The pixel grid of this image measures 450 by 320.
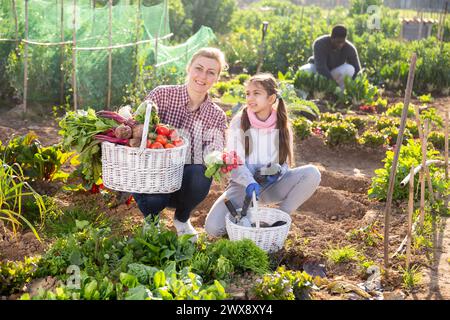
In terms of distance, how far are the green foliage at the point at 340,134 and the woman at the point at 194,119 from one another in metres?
2.70

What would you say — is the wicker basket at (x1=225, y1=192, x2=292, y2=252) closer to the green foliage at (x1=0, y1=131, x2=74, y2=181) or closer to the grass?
the grass

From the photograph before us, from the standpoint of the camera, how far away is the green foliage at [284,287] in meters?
3.29

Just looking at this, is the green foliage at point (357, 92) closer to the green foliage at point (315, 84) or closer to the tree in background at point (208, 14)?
the green foliage at point (315, 84)

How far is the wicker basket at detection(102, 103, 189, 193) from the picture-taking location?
3881mm

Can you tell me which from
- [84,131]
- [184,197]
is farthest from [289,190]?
[84,131]

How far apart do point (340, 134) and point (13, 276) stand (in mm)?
4332

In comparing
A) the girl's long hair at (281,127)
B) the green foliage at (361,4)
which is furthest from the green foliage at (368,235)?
the green foliage at (361,4)

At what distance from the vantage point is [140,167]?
12.8 feet

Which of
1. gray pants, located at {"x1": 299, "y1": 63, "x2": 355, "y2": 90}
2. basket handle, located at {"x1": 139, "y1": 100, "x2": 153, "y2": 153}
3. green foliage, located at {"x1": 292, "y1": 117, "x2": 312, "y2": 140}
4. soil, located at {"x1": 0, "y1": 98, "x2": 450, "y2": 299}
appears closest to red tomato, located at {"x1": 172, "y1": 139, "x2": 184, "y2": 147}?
basket handle, located at {"x1": 139, "y1": 100, "x2": 153, "y2": 153}

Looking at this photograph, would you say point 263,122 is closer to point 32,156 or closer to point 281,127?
point 281,127

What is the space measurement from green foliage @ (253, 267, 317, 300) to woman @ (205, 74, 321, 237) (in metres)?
1.11
